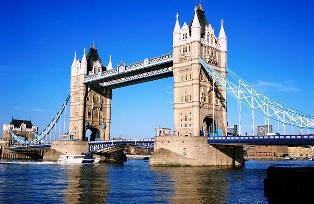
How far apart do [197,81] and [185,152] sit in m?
14.5

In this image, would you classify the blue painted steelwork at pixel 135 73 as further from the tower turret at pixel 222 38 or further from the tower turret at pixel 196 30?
the tower turret at pixel 222 38

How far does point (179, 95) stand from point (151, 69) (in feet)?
40.3

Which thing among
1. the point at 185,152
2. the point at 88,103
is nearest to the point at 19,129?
the point at 88,103

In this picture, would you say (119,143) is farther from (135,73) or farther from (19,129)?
(19,129)

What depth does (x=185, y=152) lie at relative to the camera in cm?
7194

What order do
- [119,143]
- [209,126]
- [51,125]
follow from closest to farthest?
[209,126]
[119,143]
[51,125]

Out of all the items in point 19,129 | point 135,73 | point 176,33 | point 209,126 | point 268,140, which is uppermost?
point 176,33

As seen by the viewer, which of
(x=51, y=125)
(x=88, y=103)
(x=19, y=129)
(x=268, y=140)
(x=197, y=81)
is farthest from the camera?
(x=19, y=129)

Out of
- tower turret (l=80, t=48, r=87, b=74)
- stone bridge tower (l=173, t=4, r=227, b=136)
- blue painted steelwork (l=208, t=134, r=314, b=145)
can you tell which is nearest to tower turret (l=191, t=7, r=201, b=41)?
stone bridge tower (l=173, t=4, r=227, b=136)

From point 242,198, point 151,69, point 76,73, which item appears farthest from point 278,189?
point 76,73

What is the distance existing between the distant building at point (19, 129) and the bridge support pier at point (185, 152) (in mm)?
111813

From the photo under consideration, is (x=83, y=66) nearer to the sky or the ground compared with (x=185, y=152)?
nearer to the sky

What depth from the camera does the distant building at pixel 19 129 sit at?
170950mm

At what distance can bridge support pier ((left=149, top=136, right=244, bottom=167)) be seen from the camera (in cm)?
7162
